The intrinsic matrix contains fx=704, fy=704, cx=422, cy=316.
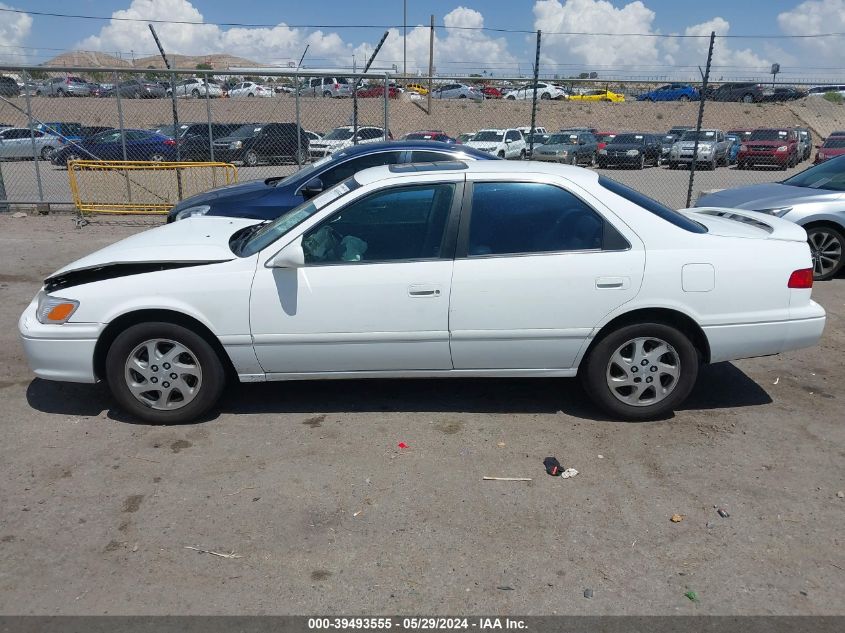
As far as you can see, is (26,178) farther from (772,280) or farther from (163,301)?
(772,280)

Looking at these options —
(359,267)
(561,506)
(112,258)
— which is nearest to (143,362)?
(112,258)

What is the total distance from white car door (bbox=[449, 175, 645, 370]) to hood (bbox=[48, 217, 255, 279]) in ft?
5.03

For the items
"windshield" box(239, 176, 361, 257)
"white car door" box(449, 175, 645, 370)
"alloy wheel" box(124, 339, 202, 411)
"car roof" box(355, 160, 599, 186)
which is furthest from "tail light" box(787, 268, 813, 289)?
"alloy wheel" box(124, 339, 202, 411)

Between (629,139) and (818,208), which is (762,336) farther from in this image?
(629,139)

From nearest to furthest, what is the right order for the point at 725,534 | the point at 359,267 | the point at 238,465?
the point at 725,534
the point at 238,465
the point at 359,267

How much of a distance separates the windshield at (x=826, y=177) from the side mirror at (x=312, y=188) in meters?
5.88

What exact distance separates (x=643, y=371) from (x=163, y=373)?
302 cm

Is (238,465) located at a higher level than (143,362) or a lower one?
lower

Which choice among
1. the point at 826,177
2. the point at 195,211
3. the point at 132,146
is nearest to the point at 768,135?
the point at 826,177

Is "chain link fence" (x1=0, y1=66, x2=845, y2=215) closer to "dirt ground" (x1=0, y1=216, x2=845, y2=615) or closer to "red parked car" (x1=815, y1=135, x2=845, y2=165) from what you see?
"red parked car" (x1=815, y1=135, x2=845, y2=165)

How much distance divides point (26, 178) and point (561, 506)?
2077 cm

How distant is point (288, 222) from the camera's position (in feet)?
15.4

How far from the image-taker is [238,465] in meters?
4.03

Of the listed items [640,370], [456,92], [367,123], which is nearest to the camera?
[640,370]
